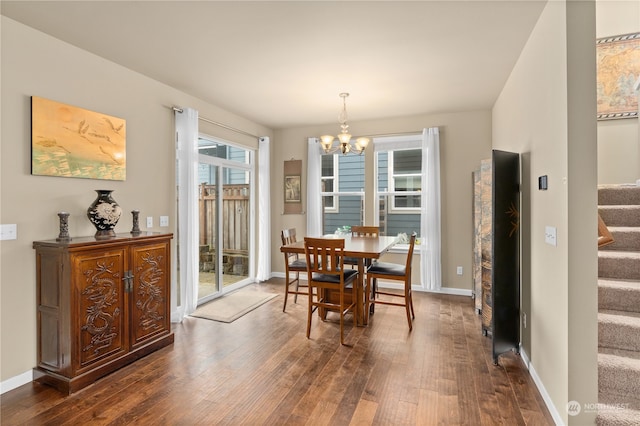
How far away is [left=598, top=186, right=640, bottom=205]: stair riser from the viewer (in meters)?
2.82

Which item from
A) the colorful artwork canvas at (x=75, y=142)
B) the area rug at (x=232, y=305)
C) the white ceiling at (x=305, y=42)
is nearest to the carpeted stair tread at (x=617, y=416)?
the white ceiling at (x=305, y=42)

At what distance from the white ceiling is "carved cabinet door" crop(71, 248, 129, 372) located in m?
1.78

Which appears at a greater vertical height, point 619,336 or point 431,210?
point 431,210

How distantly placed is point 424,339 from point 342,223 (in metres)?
2.76

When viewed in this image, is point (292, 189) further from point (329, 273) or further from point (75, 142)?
point (75, 142)

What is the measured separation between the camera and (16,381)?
7.85 ft

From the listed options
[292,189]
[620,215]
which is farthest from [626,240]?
[292,189]

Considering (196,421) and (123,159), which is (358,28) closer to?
(123,159)

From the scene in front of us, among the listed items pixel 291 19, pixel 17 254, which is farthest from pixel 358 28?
pixel 17 254

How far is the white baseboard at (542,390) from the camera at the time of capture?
76.7 inches

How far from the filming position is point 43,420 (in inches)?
79.2

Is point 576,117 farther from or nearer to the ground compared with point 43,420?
farther from the ground

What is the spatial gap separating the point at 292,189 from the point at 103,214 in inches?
134

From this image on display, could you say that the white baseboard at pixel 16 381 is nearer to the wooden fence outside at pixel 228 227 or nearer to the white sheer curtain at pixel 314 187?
the wooden fence outside at pixel 228 227
